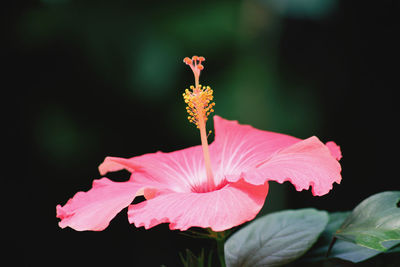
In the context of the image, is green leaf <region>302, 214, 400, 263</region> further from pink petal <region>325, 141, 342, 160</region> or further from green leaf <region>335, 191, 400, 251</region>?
pink petal <region>325, 141, 342, 160</region>

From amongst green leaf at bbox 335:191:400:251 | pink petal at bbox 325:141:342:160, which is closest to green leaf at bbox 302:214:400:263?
green leaf at bbox 335:191:400:251

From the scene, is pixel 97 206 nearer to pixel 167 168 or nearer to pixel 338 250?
pixel 167 168

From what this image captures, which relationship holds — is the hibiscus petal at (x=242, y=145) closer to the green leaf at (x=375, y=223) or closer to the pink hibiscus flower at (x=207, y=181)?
the pink hibiscus flower at (x=207, y=181)

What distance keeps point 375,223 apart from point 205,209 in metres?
0.25

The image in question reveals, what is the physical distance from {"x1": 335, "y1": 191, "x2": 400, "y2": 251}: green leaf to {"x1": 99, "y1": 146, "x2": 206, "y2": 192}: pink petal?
0.84 ft

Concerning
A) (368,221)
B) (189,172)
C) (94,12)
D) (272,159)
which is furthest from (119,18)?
(368,221)

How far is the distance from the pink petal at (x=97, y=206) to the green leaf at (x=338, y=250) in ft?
1.01

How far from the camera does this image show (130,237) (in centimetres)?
158

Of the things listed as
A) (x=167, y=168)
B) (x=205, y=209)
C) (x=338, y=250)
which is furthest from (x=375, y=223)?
(x=167, y=168)

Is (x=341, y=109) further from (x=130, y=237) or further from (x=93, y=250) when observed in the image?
(x=93, y=250)

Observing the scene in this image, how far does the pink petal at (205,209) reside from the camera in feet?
1.76

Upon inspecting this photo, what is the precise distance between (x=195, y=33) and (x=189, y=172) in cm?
88

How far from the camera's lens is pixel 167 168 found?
804mm

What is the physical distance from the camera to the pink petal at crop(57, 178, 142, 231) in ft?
1.97
